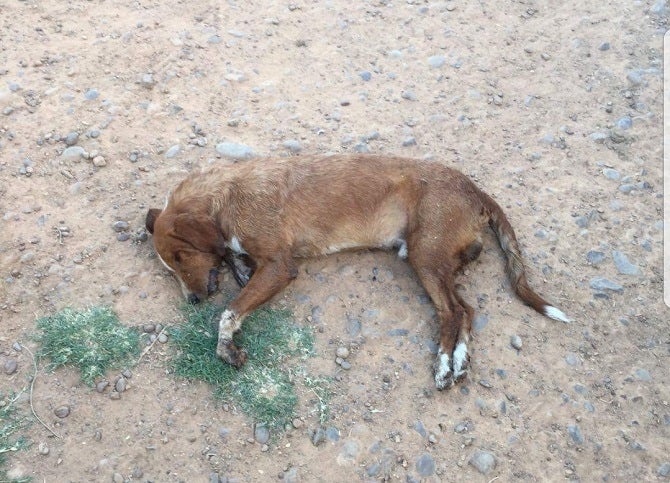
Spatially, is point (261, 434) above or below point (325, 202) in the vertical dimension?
below

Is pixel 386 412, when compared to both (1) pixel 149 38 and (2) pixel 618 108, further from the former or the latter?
(1) pixel 149 38

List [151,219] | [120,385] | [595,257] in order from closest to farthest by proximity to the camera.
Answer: [120,385] < [151,219] < [595,257]

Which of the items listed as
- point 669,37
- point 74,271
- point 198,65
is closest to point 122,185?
point 74,271

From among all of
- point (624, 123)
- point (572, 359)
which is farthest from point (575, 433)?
point (624, 123)

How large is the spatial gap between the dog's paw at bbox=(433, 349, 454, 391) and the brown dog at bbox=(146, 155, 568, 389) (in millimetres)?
451

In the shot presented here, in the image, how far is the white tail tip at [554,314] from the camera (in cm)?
493

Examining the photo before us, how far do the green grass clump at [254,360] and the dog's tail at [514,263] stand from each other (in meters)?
1.67

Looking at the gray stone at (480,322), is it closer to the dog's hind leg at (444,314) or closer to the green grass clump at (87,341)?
the dog's hind leg at (444,314)

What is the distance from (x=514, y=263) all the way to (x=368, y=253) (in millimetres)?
1197

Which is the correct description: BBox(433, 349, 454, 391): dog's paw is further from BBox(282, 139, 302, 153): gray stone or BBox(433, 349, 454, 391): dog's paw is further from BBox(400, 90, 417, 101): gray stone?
BBox(400, 90, 417, 101): gray stone

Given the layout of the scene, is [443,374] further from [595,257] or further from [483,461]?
[595,257]

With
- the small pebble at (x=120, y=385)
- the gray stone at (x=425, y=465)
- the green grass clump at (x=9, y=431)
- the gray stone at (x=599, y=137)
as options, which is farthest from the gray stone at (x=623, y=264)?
the green grass clump at (x=9, y=431)

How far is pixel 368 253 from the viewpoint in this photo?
5543 millimetres

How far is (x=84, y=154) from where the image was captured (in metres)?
5.88
